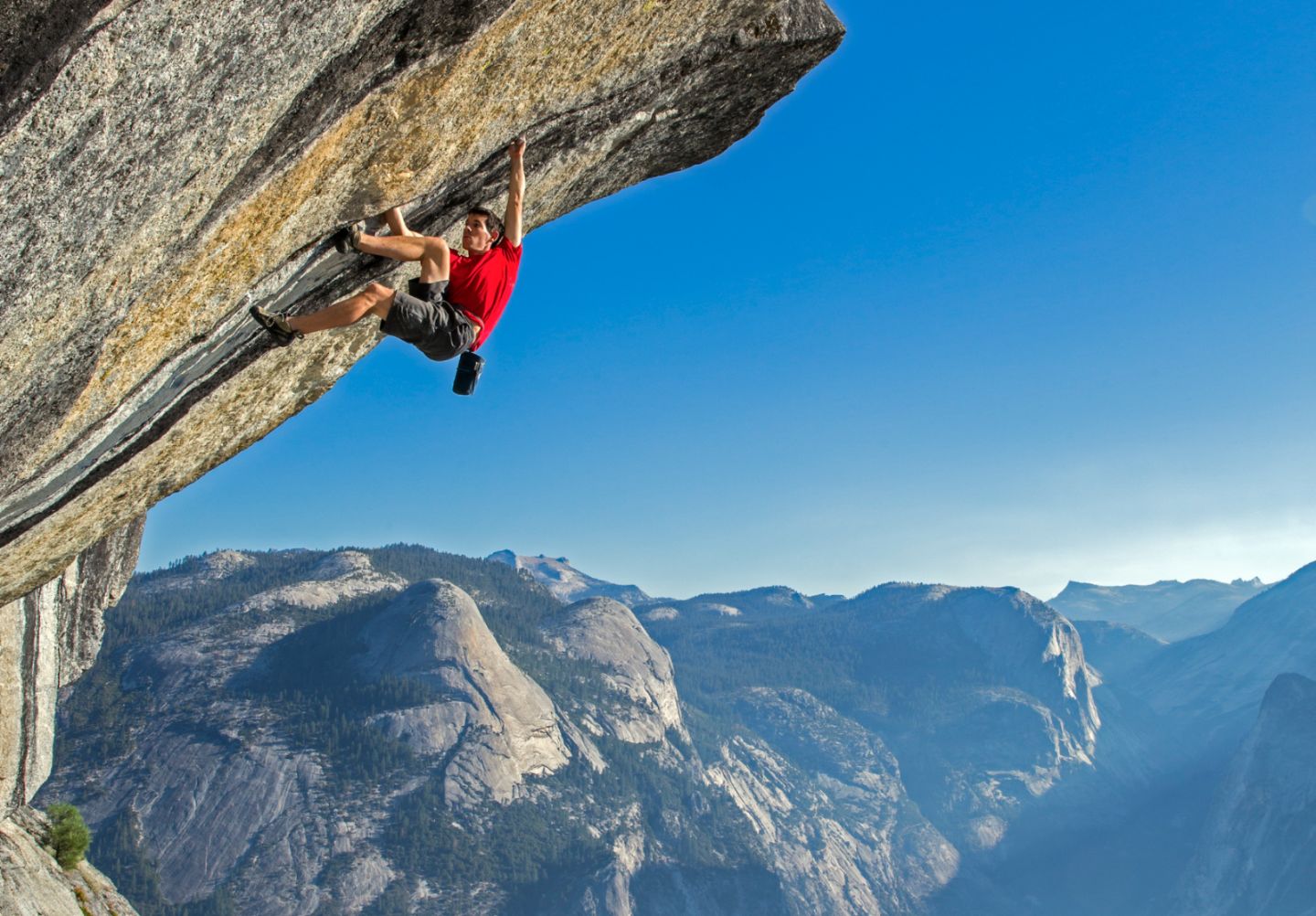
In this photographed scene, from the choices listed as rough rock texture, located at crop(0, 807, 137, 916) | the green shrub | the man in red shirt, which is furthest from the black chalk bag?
the green shrub

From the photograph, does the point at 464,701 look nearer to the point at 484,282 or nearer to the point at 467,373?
the point at 467,373

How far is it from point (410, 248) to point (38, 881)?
2493 cm

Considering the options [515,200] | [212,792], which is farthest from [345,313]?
[212,792]

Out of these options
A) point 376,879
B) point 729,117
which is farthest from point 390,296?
point 376,879

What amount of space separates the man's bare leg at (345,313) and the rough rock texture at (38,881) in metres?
18.7

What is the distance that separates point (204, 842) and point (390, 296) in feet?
525

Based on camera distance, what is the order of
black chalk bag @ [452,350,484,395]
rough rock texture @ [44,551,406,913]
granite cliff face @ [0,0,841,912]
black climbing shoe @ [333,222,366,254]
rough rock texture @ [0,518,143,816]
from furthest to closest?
rough rock texture @ [44,551,406,913] → rough rock texture @ [0,518,143,816] → black chalk bag @ [452,350,484,395] → black climbing shoe @ [333,222,366,254] → granite cliff face @ [0,0,841,912]

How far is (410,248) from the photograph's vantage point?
7.77 m

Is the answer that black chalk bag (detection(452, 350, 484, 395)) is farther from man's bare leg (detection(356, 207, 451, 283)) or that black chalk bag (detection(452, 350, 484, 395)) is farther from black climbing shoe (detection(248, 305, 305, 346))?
black climbing shoe (detection(248, 305, 305, 346))

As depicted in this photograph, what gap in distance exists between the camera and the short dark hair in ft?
26.9

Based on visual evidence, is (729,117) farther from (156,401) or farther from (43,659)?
(43,659)

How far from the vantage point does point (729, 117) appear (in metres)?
10.2

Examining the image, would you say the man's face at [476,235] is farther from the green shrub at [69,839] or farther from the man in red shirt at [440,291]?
the green shrub at [69,839]

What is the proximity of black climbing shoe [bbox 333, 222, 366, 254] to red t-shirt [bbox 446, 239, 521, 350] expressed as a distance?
843mm
